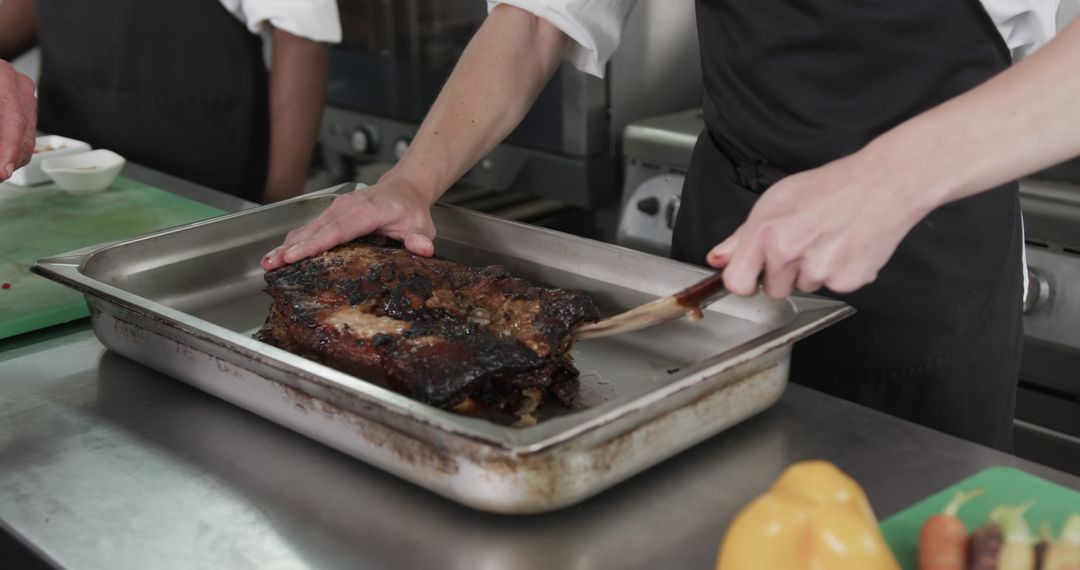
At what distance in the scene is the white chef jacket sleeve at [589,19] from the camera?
1935 mm

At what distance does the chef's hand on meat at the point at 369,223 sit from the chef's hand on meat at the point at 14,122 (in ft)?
1.93

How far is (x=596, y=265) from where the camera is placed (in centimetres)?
171

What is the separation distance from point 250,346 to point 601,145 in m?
1.92

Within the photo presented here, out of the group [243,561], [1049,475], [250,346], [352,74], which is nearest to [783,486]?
[1049,475]

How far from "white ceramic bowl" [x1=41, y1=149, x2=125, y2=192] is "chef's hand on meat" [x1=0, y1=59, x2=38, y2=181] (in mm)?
319

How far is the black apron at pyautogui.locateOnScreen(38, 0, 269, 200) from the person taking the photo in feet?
9.30

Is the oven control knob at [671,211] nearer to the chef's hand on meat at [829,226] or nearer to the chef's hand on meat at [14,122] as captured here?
the chef's hand on meat at [14,122]

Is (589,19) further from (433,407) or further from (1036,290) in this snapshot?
(1036,290)

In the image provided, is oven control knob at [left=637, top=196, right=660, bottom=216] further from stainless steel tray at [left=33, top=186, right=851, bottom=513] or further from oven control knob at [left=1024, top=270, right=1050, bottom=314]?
stainless steel tray at [left=33, top=186, right=851, bottom=513]

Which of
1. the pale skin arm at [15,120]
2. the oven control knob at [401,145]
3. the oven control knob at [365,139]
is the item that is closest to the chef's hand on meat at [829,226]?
the pale skin arm at [15,120]

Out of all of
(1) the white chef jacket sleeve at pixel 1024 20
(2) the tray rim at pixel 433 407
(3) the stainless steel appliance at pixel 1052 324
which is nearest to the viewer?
(2) the tray rim at pixel 433 407

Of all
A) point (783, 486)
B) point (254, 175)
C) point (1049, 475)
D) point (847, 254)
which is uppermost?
point (847, 254)

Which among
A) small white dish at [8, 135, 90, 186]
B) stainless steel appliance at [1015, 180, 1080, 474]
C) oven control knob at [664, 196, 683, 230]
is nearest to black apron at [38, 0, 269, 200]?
small white dish at [8, 135, 90, 186]

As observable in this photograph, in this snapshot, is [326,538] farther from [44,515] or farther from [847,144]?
[847,144]
